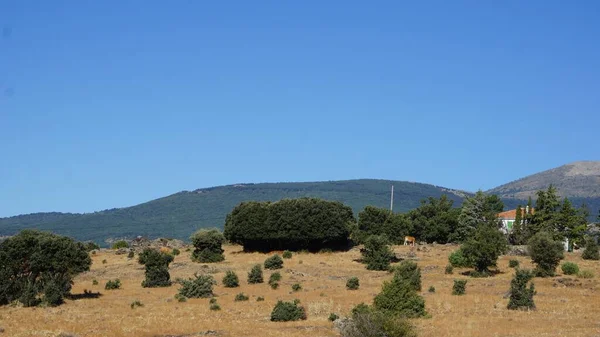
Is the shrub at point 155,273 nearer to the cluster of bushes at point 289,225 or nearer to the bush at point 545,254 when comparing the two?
the cluster of bushes at point 289,225

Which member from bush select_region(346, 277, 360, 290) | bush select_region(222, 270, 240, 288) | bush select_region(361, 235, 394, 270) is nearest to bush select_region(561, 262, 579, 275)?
bush select_region(361, 235, 394, 270)

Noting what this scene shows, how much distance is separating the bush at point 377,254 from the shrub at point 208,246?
1671 centimetres

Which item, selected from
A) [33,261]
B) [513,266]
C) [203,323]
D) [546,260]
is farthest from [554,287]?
[33,261]

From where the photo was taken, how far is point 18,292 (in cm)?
4712

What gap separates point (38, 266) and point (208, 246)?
31.2 metres

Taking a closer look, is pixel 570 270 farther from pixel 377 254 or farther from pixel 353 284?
pixel 353 284

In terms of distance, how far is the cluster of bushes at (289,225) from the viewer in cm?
8500

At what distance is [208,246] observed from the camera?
78.8 m

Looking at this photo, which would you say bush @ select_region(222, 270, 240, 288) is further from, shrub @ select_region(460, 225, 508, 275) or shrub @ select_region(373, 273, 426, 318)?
shrub @ select_region(373, 273, 426, 318)

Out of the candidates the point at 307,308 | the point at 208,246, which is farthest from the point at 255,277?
the point at 208,246

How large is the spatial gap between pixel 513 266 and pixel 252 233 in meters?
31.7

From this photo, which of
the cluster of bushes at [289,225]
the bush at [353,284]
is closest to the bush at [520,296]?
the bush at [353,284]

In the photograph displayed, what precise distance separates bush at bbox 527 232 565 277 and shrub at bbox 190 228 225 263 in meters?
33.1

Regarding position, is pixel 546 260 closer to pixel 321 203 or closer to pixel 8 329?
pixel 321 203
